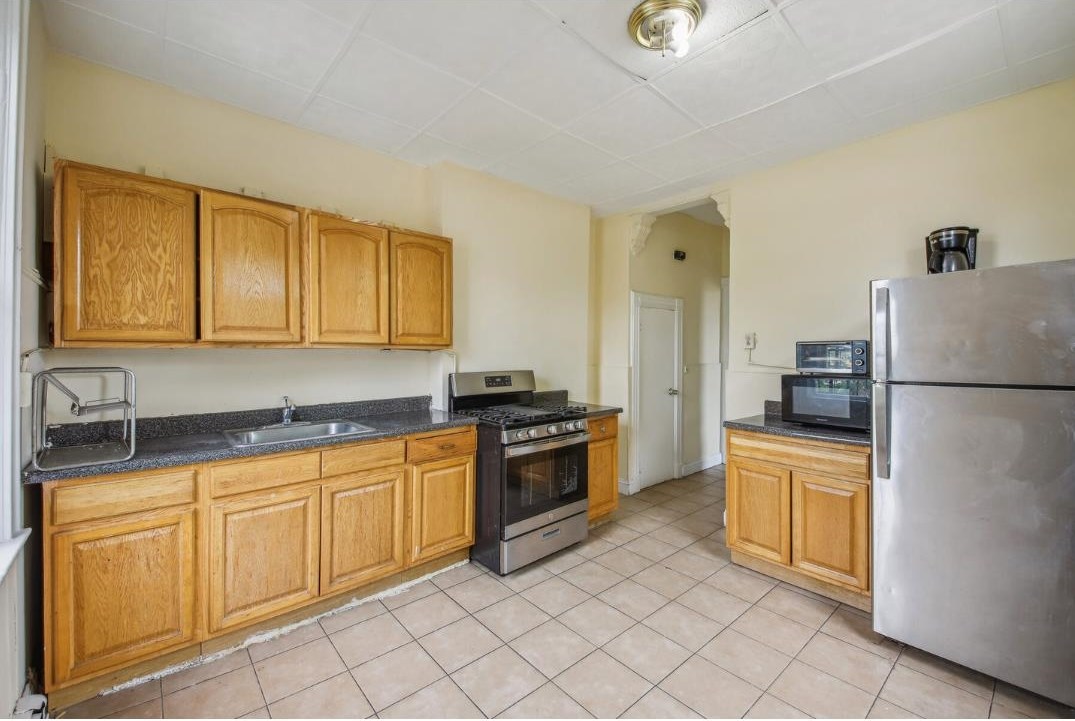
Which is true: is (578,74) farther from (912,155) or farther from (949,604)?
(949,604)

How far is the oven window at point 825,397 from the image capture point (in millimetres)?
2549

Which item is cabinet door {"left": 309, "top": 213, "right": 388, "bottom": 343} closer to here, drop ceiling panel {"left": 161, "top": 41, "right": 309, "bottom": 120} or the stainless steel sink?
the stainless steel sink

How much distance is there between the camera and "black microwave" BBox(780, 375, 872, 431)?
2488 millimetres

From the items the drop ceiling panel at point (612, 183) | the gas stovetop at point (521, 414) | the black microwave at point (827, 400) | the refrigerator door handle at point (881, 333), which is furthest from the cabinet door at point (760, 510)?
the drop ceiling panel at point (612, 183)

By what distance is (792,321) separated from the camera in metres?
3.23

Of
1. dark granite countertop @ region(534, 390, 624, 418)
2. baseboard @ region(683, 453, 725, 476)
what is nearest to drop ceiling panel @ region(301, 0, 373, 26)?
dark granite countertop @ region(534, 390, 624, 418)

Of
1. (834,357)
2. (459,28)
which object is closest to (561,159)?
(459,28)

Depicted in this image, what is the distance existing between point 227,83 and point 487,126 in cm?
136

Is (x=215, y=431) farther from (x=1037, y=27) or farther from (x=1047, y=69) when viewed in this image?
(x=1047, y=69)

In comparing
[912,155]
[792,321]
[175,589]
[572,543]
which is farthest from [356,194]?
[912,155]

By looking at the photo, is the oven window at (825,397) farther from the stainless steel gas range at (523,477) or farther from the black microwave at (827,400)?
the stainless steel gas range at (523,477)

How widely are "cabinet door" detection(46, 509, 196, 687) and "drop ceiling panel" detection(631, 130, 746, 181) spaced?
331cm

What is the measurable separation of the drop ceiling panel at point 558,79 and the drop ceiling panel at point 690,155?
0.75 meters

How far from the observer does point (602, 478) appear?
3441 mm
